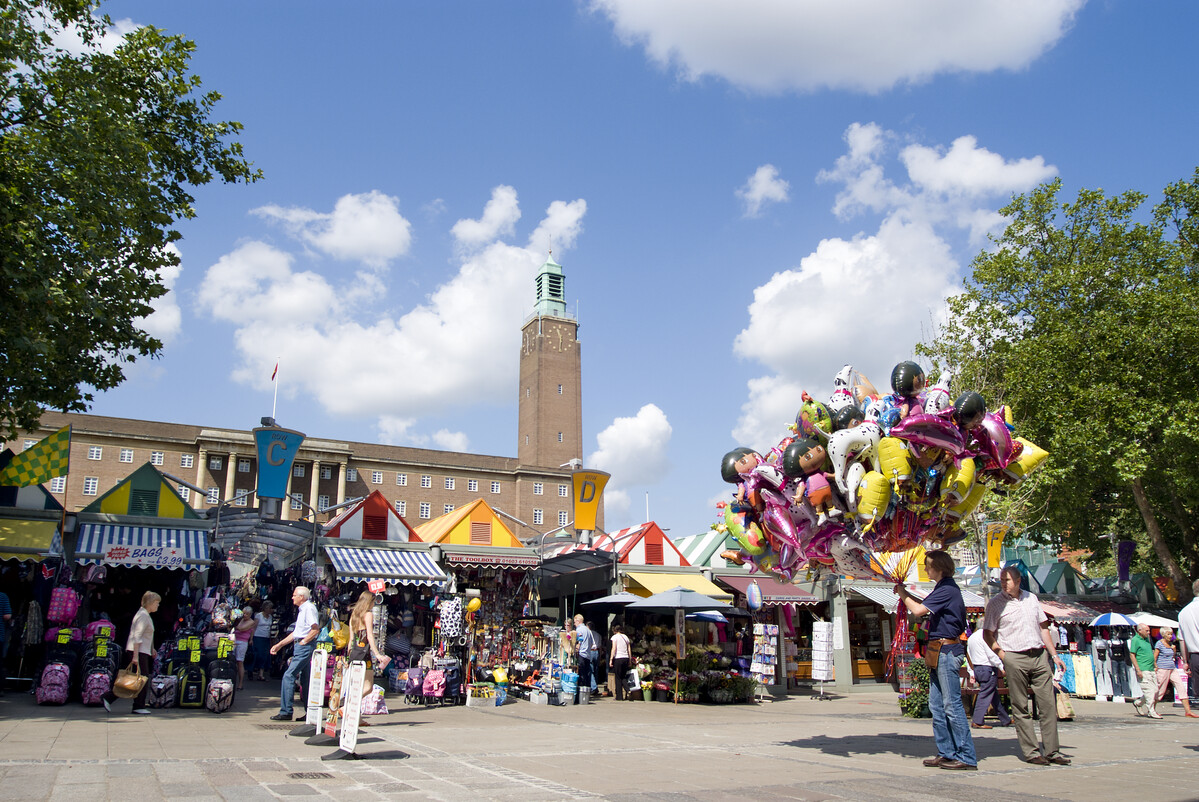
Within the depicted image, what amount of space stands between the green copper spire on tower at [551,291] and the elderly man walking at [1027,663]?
7415 centimetres

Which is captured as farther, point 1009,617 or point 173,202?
point 173,202

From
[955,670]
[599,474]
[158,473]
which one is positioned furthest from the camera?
[599,474]

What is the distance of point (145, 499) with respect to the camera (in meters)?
16.8

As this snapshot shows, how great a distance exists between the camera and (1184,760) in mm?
7945

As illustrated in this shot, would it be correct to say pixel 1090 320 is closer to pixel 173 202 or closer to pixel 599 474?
pixel 599 474

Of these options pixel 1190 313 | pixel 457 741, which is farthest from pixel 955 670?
pixel 1190 313

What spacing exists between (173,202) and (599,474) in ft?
35.4

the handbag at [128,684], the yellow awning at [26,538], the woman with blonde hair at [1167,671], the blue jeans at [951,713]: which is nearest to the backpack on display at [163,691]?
the handbag at [128,684]

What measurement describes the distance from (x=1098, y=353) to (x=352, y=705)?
23.9 metres

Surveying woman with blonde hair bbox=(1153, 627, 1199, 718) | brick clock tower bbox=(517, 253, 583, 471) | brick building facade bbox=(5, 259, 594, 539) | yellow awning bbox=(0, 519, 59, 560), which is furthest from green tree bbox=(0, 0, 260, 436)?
brick clock tower bbox=(517, 253, 583, 471)

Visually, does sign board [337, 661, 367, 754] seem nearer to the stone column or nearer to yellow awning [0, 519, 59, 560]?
yellow awning [0, 519, 59, 560]

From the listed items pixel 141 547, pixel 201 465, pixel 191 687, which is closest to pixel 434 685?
pixel 191 687

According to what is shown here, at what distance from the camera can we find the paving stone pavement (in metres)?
5.90

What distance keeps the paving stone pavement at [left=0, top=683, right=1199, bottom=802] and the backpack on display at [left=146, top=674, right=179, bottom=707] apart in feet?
2.10
